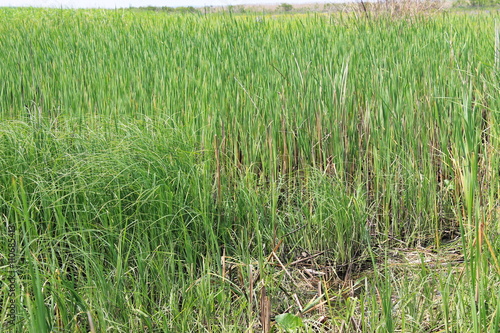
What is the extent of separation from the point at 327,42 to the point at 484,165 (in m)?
1.48

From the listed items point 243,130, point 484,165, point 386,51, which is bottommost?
point 484,165

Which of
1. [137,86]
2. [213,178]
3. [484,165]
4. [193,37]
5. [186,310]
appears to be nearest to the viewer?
[186,310]

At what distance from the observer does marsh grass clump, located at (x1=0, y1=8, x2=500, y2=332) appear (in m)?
1.37

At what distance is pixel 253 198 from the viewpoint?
1768 millimetres

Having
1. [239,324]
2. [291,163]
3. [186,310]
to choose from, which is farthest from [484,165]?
[186,310]

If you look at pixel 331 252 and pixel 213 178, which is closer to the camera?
pixel 331 252

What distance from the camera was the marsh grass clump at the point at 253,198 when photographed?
137cm

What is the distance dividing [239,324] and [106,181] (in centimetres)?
66

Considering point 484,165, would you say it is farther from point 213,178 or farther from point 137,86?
point 137,86

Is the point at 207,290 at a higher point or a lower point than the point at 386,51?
lower

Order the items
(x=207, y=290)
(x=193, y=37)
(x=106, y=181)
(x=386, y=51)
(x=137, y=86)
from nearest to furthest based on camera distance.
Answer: (x=207, y=290), (x=106, y=181), (x=137, y=86), (x=386, y=51), (x=193, y=37)

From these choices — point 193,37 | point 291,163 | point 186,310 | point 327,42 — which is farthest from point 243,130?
point 193,37

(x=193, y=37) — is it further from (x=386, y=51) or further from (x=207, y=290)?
(x=207, y=290)

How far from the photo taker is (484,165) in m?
2.21
